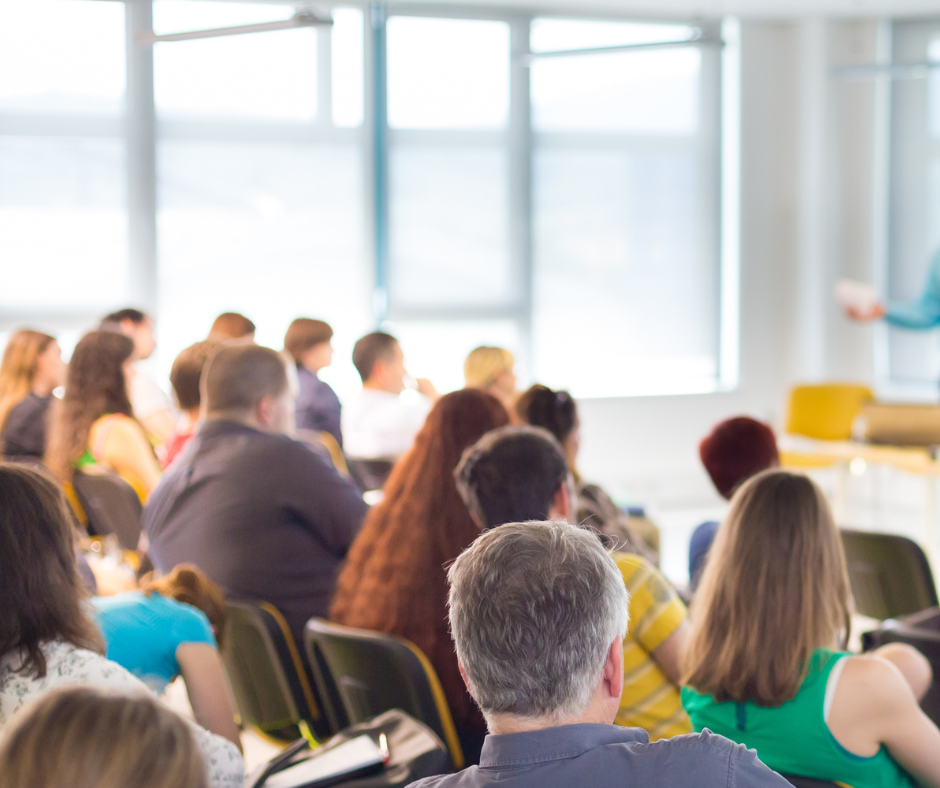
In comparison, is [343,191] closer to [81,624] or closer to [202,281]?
[202,281]

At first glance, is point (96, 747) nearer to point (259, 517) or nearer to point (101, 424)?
point (259, 517)

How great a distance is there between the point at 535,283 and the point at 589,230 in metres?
0.55

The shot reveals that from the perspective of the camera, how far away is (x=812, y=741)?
5.52 feet

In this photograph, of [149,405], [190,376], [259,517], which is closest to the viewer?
[259,517]

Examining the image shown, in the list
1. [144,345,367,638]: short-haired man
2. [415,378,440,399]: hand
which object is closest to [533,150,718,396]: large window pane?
[415,378,440,399]: hand

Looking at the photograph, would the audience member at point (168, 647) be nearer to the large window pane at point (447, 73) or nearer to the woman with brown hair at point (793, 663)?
the woman with brown hair at point (793, 663)

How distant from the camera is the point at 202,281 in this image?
662 cm

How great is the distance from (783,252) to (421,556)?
6.30 meters

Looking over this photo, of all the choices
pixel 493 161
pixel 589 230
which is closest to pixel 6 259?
pixel 493 161

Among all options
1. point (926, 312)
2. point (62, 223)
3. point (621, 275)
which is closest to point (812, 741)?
point (926, 312)

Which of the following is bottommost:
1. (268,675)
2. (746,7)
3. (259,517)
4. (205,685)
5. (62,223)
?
(268,675)

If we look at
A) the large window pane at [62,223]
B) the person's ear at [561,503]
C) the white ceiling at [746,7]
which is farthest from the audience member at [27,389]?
the white ceiling at [746,7]

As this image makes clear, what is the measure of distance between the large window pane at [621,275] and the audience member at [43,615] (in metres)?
6.07

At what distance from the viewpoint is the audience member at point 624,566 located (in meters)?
1.92
